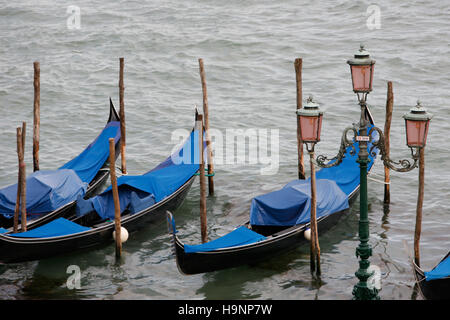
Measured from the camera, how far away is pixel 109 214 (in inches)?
413

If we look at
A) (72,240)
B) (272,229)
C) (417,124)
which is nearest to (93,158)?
(72,240)

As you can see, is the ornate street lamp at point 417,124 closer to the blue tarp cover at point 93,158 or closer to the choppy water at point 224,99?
the choppy water at point 224,99

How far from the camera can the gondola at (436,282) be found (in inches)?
314

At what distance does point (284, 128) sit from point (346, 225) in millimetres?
5244

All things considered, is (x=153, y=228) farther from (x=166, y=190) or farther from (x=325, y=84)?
(x=325, y=84)

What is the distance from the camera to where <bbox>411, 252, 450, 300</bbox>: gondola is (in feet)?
26.1

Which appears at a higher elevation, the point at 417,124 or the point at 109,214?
the point at 417,124

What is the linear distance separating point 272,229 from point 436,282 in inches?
107

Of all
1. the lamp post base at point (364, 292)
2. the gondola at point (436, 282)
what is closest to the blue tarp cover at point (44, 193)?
the lamp post base at point (364, 292)

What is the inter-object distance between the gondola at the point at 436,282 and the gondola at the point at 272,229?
6.66ft

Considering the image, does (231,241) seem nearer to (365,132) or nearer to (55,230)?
(55,230)

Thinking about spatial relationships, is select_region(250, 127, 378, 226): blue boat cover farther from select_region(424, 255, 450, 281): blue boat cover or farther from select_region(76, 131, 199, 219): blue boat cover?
select_region(424, 255, 450, 281): blue boat cover

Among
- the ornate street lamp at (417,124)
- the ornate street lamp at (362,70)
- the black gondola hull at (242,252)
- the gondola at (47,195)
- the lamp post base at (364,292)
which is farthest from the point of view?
the gondola at (47,195)

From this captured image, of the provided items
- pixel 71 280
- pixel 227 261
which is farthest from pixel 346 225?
pixel 71 280
